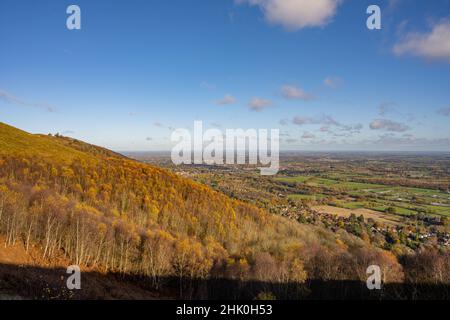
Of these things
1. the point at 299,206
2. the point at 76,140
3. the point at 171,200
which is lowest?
the point at 299,206

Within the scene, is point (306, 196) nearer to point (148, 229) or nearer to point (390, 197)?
point (390, 197)

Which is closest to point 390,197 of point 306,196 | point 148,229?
point 306,196

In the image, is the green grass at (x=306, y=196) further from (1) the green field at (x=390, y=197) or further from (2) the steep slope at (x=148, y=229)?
(2) the steep slope at (x=148, y=229)

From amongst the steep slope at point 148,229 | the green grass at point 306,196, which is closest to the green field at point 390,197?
the green grass at point 306,196

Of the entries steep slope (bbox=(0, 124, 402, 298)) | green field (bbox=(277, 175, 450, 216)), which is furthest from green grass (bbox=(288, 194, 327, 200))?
steep slope (bbox=(0, 124, 402, 298))

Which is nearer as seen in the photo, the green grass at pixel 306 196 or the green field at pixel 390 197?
the green field at pixel 390 197

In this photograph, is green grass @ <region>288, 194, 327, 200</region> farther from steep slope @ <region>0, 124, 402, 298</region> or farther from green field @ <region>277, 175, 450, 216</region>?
steep slope @ <region>0, 124, 402, 298</region>

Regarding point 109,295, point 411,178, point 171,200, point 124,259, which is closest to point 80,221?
point 124,259

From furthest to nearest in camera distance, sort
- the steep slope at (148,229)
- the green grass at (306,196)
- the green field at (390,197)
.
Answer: the green grass at (306,196) → the green field at (390,197) → the steep slope at (148,229)
